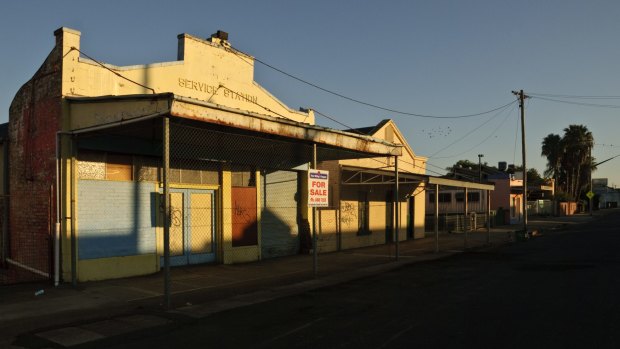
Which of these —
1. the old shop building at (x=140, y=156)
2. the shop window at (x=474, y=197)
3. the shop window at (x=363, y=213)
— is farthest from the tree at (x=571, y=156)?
the old shop building at (x=140, y=156)

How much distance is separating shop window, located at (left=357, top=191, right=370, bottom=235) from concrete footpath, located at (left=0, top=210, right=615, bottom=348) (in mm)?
5097

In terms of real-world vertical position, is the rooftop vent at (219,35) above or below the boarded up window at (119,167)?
above

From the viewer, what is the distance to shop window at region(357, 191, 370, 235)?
21234 mm

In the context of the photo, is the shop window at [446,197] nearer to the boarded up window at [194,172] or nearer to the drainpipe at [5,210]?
the boarded up window at [194,172]

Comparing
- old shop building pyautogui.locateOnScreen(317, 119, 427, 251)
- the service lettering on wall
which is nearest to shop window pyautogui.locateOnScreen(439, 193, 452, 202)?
old shop building pyautogui.locateOnScreen(317, 119, 427, 251)

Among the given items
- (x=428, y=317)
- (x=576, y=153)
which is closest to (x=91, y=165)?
(x=428, y=317)

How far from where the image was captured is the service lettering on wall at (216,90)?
13.3 m

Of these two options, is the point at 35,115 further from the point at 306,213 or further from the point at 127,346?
the point at 306,213

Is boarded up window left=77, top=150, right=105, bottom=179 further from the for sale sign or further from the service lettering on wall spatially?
the for sale sign

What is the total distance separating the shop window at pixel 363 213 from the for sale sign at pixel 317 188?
8.54 m

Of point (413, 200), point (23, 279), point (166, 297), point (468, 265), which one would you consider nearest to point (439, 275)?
point (468, 265)

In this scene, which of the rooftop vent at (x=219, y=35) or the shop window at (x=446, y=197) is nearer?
the rooftop vent at (x=219, y=35)

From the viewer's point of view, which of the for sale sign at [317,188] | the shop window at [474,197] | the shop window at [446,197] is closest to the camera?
the for sale sign at [317,188]

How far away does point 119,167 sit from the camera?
12336 millimetres
